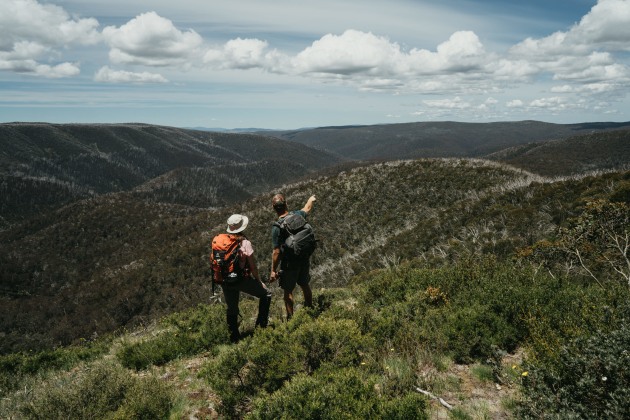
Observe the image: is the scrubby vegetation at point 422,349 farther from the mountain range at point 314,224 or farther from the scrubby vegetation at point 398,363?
the mountain range at point 314,224

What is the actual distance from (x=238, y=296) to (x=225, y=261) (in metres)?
0.98

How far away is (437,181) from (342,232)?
421 inches

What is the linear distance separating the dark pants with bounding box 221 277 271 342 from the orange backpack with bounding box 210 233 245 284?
0.64ft

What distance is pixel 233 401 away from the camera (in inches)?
183

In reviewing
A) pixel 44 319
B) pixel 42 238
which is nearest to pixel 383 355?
pixel 44 319

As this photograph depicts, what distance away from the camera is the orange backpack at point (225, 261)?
6107mm

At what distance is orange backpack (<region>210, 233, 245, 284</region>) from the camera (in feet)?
20.0

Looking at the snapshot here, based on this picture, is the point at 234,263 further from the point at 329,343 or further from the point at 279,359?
the point at 329,343

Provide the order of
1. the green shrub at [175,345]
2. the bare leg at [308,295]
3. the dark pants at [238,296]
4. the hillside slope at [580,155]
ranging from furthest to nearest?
1. the hillside slope at [580,155]
2. the bare leg at [308,295]
3. the green shrub at [175,345]
4. the dark pants at [238,296]

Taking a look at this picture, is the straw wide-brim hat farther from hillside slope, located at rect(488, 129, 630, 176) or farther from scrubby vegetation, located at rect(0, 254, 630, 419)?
hillside slope, located at rect(488, 129, 630, 176)

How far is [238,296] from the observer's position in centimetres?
676

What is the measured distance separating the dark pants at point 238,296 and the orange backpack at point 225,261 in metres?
0.20

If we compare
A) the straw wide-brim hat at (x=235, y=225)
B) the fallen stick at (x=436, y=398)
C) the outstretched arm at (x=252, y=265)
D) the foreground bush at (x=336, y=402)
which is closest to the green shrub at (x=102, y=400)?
the foreground bush at (x=336, y=402)

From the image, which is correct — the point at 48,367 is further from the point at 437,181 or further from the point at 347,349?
the point at 437,181
